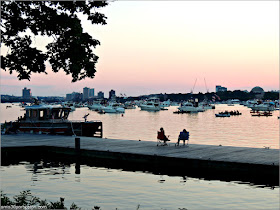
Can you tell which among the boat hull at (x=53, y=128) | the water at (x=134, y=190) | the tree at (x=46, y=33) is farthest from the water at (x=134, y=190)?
the boat hull at (x=53, y=128)

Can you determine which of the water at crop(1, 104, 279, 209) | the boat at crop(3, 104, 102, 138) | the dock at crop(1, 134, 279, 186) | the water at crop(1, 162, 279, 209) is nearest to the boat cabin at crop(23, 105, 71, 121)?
the boat at crop(3, 104, 102, 138)

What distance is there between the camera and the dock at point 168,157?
20125mm

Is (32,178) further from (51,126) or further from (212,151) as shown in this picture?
(51,126)

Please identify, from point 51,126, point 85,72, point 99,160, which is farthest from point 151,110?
point 85,72

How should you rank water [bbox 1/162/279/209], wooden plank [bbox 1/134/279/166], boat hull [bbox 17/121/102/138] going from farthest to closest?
1. boat hull [bbox 17/121/102/138]
2. wooden plank [bbox 1/134/279/166]
3. water [bbox 1/162/279/209]

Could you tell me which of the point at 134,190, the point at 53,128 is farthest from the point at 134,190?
the point at 53,128

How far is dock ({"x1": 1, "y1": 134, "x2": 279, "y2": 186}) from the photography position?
20.1m

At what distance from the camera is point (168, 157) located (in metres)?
22.6

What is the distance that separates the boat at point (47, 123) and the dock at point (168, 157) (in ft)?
23.2

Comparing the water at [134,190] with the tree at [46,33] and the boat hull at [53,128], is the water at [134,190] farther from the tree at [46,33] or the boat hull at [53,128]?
the boat hull at [53,128]

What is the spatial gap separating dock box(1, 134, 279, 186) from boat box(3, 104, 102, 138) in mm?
7086

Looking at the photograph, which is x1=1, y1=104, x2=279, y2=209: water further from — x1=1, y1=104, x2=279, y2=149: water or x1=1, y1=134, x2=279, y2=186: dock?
x1=1, y1=104, x2=279, y2=149: water

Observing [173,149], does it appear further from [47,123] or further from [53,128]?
[47,123]

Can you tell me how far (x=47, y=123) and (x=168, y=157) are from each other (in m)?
19.1
